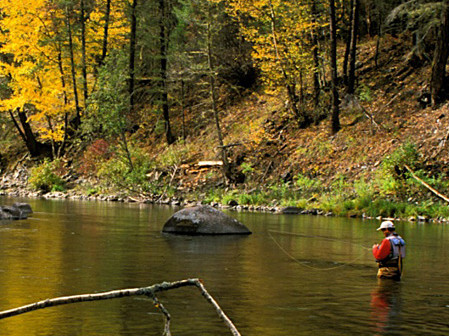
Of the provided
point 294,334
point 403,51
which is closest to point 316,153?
point 403,51

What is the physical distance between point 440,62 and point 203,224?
14.3 meters

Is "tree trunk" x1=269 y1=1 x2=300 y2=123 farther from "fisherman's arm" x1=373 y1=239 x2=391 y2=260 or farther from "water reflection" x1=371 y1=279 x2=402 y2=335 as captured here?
"water reflection" x1=371 y1=279 x2=402 y2=335

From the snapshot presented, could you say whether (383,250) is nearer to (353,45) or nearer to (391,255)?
(391,255)

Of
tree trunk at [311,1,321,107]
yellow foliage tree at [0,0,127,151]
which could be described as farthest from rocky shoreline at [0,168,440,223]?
tree trunk at [311,1,321,107]

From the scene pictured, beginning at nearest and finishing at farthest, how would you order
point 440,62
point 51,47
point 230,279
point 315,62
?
point 230,279
point 440,62
point 315,62
point 51,47

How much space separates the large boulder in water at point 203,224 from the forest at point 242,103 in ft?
26.0

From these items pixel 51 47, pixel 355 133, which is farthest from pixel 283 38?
pixel 51 47

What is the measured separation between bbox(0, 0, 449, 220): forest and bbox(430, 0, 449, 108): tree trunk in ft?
0.20

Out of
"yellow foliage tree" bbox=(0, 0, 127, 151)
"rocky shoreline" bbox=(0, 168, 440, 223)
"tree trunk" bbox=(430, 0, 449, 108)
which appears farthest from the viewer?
"yellow foliage tree" bbox=(0, 0, 127, 151)

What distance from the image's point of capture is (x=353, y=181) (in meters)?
26.5

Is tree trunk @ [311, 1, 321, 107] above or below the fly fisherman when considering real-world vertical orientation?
above

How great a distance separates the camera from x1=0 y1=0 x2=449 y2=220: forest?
26.5 m

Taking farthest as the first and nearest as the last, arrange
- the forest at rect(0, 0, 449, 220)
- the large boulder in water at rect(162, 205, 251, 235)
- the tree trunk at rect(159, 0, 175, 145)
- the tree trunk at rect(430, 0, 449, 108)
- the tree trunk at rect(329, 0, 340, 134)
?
the tree trunk at rect(159, 0, 175, 145)
the tree trunk at rect(329, 0, 340, 134)
the forest at rect(0, 0, 449, 220)
the tree trunk at rect(430, 0, 449, 108)
the large boulder in water at rect(162, 205, 251, 235)

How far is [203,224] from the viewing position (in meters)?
17.4
